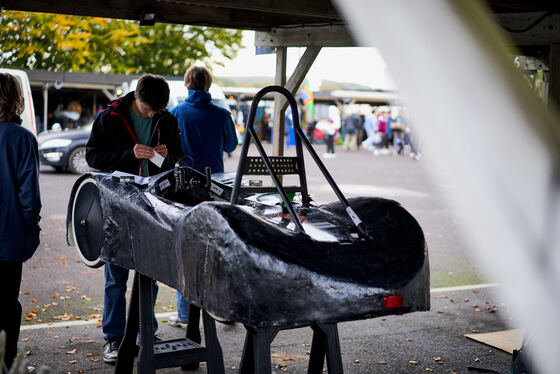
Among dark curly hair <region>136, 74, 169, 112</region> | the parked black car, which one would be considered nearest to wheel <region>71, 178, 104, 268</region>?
dark curly hair <region>136, 74, 169, 112</region>

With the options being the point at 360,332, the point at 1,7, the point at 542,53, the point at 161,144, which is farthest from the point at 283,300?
the point at 542,53

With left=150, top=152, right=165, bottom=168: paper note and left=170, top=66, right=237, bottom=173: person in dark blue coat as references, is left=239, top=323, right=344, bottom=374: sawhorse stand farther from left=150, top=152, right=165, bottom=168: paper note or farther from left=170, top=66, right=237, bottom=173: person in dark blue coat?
left=170, top=66, right=237, bottom=173: person in dark blue coat

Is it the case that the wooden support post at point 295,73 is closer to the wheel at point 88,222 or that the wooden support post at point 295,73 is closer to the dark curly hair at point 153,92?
the dark curly hair at point 153,92

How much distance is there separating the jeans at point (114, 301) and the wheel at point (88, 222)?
633 mm

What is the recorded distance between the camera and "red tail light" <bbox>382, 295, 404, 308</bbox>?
2.64 metres

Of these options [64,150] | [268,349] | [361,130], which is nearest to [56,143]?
[64,150]

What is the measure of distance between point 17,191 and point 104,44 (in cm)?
2250

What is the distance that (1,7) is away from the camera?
6066 millimetres

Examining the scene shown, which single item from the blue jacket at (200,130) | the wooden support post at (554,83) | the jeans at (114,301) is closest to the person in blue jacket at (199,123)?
the blue jacket at (200,130)

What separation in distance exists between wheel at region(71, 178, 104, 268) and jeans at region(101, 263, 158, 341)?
0.63 metres

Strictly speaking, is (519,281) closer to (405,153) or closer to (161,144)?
(161,144)

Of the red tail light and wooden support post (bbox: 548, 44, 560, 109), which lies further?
wooden support post (bbox: 548, 44, 560, 109)

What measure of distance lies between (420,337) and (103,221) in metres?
2.88

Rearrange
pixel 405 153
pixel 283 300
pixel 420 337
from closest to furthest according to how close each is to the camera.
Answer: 1. pixel 283 300
2. pixel 420 337
3. pixel 405 153
